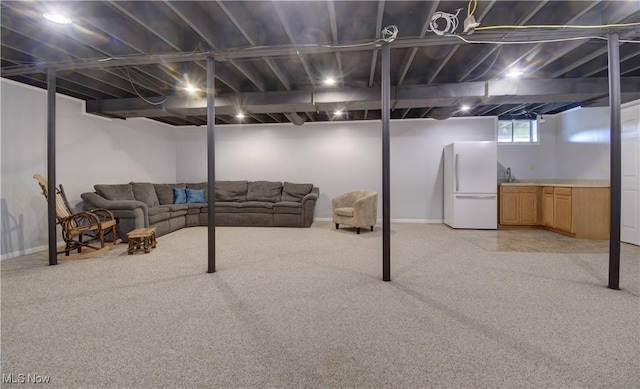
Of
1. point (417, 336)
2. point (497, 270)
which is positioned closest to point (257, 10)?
point (417, 336)

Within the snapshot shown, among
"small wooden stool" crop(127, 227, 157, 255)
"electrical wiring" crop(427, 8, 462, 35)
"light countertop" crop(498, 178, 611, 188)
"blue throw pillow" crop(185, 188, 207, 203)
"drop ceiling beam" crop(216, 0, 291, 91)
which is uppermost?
"drop ceiling beam" crop(216, 0, 291, 91)

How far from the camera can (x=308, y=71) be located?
3.92 meters

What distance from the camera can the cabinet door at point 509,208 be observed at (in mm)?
5852

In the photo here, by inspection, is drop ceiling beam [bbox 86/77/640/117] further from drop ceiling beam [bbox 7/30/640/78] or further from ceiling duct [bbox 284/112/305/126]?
drop ceiling beam [bbox 7/30/640/78]

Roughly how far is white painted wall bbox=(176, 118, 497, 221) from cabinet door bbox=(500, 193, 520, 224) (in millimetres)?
1215

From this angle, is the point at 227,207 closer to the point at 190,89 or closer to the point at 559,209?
the point at 190,89

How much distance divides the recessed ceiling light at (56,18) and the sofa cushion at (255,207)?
4.07 meters

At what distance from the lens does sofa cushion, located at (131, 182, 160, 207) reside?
5539mm

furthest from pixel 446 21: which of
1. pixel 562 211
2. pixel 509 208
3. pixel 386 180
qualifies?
pixel 509 208

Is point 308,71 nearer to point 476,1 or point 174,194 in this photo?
point 476,1

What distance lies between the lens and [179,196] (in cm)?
633

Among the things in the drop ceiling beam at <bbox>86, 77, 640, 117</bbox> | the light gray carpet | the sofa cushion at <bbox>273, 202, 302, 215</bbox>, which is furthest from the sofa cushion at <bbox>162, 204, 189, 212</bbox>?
the light gray carpet

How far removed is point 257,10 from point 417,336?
318 cm

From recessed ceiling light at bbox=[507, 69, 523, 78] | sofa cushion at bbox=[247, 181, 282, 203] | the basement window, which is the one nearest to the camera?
recessed ceiling light at bbox=[507, 69, 523, 78]
